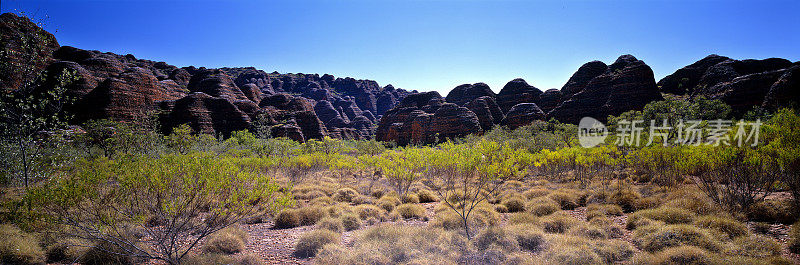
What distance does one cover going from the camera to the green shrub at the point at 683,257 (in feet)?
17.1

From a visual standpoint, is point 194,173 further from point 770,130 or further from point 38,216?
point 770,130

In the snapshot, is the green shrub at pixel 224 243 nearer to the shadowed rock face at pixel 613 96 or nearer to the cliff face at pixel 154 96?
the cliff face at pixel 154 96

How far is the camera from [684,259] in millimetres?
5316

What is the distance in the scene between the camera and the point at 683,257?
5336mm

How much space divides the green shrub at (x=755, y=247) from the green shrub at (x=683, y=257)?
873 millimetres

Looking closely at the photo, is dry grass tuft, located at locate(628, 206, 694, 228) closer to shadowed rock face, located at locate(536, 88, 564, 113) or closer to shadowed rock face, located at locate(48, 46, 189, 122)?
shadowed rock face, located at locate(48, 46, 189, 122)

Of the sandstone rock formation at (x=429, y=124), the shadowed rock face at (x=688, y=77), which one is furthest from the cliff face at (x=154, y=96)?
the shadowed rock face at (x=688, y=77)

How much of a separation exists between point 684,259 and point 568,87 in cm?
7417

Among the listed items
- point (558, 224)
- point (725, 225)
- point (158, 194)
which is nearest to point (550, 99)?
point (725, 225)

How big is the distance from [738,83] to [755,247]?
201 feet

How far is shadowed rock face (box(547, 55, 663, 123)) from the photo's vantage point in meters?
50.2

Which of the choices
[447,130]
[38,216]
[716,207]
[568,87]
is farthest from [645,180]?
[568,87]

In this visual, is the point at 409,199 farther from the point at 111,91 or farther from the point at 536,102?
the point at 536,102

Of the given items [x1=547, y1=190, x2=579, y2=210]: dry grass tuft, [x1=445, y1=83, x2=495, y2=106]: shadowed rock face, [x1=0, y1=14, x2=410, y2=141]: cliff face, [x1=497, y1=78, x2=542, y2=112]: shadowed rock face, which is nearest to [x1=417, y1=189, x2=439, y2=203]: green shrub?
[x1=547, y1=190, x2=579, y2=210]: dry grass tuft
